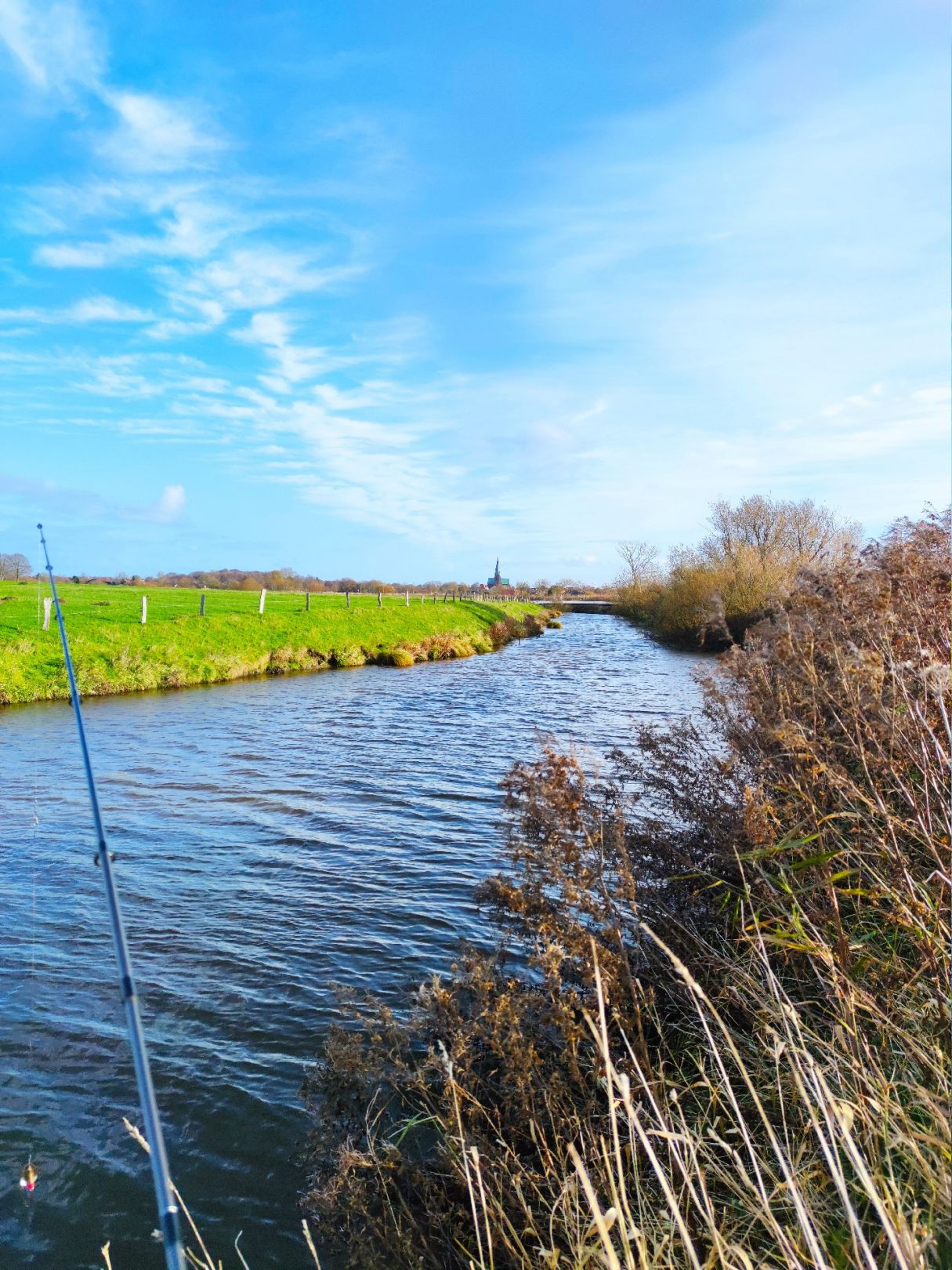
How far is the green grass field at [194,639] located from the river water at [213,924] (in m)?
3.91

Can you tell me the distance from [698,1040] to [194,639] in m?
27.8

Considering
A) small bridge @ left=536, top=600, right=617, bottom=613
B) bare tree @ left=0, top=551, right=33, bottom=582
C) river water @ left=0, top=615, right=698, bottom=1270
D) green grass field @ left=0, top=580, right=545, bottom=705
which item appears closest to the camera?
river water @ left=0, top=615, right=698, bottom=1270

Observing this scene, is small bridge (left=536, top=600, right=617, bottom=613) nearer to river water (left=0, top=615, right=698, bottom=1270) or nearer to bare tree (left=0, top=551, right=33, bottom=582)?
bare tree (left=0, top=551, right=33, bottom=582)

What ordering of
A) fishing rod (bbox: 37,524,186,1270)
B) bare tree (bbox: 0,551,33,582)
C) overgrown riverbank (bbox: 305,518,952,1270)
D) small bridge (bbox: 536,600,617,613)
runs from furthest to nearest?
small bridge (bbox: 536,600,617,613) → bare tree (bbox: 0,551,33,582) → overgrown riverbank (bbox: 305,518,952,1270) → fishing rod (bbox: 37,524,186,1270)

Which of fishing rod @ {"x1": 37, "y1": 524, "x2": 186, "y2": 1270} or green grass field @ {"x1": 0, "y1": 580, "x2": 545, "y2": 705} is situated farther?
green grass field @ {"x1": 0, "y1": 580, "x2": 545, "y2": 705}

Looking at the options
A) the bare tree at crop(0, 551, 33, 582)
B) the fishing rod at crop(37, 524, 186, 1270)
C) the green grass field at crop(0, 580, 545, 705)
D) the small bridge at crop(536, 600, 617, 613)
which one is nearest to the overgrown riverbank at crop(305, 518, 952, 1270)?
the fishing rod at crop(37, 524, 186, 1270)

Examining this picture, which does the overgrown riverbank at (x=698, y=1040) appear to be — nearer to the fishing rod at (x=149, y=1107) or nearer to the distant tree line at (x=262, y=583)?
the fishing rod at (x=149, y=1107)

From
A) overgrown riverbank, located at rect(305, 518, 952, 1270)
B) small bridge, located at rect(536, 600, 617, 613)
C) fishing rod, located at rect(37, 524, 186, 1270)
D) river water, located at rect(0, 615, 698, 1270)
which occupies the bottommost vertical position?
river water, located at rect(0, 615, 698, 1270)

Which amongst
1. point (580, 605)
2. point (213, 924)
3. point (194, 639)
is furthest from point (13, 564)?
point (580, 605)

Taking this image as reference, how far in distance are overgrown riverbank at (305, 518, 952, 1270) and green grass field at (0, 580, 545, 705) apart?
68.4 feet

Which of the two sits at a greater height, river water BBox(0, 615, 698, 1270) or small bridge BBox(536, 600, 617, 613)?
small bridge BBox(536, 600, 617, 613)

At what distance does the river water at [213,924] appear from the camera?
498 centimetres

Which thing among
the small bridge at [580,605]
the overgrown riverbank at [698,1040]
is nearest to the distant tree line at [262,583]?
the small bridge at [580,605]

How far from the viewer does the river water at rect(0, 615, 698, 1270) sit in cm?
498
